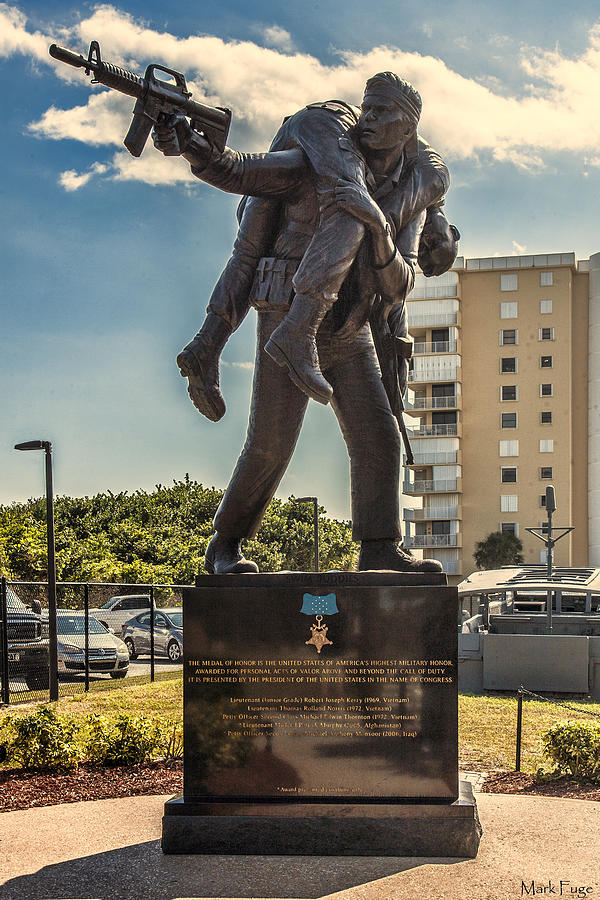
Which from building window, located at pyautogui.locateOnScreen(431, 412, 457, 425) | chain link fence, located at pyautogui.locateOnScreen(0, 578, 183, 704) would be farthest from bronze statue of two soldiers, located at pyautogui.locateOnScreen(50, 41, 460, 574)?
building window, located at pyautogui.locateOnScreen(431, 412, 457, 425)

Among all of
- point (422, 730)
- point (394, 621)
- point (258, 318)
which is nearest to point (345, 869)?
point (422, 730)

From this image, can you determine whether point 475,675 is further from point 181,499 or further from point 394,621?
point 181,499

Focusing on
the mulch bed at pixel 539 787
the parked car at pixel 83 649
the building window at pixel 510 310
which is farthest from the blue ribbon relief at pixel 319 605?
the building window at pixel 510 310

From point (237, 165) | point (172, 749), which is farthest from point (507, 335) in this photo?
point (237, 165)

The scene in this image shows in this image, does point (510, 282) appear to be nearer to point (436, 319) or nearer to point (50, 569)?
point (436, 319)

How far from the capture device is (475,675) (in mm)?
19109

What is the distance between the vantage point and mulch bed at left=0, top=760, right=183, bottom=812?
24.1 ft

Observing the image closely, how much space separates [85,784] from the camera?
7.76 m

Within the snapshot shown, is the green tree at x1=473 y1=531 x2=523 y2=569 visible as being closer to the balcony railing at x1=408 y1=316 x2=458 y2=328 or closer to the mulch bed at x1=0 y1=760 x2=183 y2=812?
the balcony railing at x1=408 y1=316 x2=458 y2=328

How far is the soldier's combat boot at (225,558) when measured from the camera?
6613 millimetres

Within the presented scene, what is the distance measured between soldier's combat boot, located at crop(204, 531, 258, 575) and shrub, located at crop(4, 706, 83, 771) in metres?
2.52

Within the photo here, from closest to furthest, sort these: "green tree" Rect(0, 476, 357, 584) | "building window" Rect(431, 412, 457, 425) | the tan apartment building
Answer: "green tree" Rect(0, 476, 357, 584), the tan apartment building, "building window" Rect(431, 412, 457, 425)

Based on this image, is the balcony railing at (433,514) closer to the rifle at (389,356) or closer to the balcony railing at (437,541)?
the balcony railing at (437,541)

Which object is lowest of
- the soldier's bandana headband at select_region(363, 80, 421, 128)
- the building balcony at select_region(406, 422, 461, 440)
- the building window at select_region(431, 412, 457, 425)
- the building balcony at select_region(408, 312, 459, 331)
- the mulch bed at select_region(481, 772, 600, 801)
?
the mulch bed at select_region(481, 772, 600, 801)
